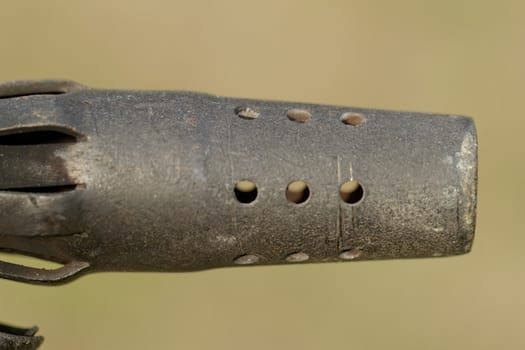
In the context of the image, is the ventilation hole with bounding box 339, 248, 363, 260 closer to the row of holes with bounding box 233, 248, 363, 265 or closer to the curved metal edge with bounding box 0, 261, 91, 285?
the row of holes with bounding box 233, 248, 363, 265

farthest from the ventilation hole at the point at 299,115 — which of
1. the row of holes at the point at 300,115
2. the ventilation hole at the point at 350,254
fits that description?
the ventilation hole at the point at 350,254

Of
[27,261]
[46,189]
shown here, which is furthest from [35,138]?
[27,261]

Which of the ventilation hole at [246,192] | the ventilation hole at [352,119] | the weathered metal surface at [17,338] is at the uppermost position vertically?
the ventilation hole at [352,119]

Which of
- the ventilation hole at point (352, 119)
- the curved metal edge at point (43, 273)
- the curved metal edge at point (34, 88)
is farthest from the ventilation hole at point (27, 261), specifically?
the ventilation hole at point (352, 119)

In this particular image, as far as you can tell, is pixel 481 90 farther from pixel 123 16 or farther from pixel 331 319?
pixel 123 16

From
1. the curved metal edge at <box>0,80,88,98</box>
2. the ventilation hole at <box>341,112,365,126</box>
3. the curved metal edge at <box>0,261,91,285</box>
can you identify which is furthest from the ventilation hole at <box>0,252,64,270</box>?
the ventilation hole at <box>341,112,365,126</box>

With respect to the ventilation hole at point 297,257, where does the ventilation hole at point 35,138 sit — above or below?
above

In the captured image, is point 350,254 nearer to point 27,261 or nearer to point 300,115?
point 300,115

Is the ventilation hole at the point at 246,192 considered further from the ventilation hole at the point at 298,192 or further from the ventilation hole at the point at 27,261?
the ventilation hole at the point at 27,261
